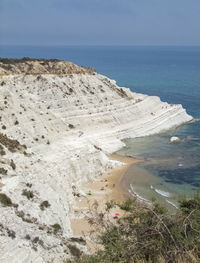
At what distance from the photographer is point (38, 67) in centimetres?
6006

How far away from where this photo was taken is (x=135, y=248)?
1193cm

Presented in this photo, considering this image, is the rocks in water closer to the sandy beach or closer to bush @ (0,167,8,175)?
the sandy beach

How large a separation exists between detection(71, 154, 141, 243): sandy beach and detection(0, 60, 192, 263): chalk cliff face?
3.53ft

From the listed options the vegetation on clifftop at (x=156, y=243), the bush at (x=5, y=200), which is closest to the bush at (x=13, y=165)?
the bush at (x=5, y=200)

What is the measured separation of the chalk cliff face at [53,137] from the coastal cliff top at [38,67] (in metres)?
0.17

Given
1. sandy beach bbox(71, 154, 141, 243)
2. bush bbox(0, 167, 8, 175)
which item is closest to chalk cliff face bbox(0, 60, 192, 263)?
bush bbox(0, 167, 8, 175)

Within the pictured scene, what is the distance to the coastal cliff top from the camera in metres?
57.1

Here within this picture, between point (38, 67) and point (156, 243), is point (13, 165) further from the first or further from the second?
point (38, 67)

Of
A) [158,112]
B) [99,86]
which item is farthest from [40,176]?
[158,112]

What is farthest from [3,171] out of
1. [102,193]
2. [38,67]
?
[38,67]

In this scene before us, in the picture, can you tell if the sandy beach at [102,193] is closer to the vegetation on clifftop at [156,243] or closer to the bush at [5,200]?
the bush at [5,200]

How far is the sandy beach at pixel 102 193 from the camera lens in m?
25.8

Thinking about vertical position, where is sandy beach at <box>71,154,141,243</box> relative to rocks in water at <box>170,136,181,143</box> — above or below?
below

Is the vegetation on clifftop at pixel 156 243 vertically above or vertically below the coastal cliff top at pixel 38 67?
below
